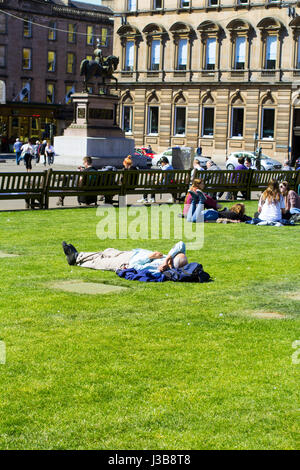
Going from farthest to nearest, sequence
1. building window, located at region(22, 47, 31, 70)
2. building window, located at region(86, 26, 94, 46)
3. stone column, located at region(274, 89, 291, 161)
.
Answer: building window, located at region(86, 26, 94, 46) → building window, located at region(22, 47, 31, 70) → stone column, located at region(274, 89, 291, 161)

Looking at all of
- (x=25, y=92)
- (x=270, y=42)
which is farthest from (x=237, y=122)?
(x=25, y=92)

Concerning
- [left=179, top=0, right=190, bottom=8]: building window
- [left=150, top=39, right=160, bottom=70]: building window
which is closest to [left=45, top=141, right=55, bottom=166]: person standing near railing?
[left=150, top=39, right=160, bottom=70]: building window

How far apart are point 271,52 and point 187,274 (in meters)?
49.6

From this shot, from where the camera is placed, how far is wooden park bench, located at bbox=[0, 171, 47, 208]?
21.5 meters

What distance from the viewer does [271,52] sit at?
192 feet

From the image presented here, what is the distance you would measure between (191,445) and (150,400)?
95 centimetres

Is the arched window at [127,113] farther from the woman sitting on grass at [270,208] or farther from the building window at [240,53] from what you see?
the woman sitting on grass at [270,208]

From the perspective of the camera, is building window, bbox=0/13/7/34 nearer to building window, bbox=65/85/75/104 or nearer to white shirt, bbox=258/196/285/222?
building window, bbox=65/85/75/104

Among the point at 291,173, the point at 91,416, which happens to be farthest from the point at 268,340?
the point at 291,173

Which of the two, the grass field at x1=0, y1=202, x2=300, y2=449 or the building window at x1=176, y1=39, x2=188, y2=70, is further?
the building window at x1=176, y1=39, x2=188, y2=70

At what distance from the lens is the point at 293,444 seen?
569 centimetres

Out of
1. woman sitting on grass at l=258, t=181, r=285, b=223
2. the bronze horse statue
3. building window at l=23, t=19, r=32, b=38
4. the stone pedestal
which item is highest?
building window at l=23, t=19, r=32, b=38

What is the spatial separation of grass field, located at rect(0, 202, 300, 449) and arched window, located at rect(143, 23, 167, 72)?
5411 centimetres

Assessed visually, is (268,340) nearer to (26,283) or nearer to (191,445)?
(191,445)
